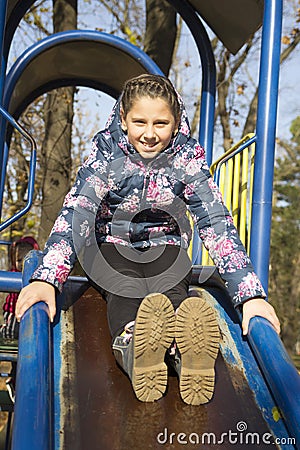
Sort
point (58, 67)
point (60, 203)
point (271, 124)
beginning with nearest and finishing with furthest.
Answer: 1. point (271, 124)
2. point (58, 67)
3. point (60, 203)

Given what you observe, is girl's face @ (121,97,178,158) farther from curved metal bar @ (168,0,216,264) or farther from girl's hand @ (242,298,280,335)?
curved metal bar @ (168,0,216,264)

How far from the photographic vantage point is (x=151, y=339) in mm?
2025

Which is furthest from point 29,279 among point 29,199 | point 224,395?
point 29,199

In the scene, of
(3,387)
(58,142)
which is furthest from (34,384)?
(3,387)

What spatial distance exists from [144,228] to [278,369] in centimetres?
83

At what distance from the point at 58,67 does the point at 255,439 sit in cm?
390

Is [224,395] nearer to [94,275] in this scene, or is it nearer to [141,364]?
[141,364]

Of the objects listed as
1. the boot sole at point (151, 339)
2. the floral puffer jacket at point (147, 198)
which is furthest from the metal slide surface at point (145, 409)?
the floral puffer jacket at point (147, 198)

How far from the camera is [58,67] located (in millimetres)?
5230

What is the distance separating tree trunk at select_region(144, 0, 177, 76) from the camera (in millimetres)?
7637

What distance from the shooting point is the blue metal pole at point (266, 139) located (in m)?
3.03

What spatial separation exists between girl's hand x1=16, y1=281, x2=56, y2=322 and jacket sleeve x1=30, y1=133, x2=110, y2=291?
0.02m

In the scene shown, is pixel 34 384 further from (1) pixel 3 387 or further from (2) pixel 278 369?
(1) pixel 3 387

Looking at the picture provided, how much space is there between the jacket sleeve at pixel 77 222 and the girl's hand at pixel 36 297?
0.08ft
